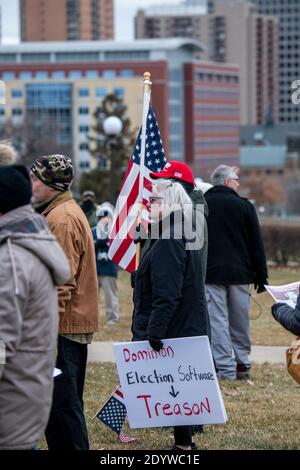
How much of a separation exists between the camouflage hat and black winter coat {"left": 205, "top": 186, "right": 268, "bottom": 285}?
3679 millimetres

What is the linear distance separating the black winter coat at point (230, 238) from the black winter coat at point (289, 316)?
374cm

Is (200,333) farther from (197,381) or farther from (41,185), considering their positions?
(41,185)

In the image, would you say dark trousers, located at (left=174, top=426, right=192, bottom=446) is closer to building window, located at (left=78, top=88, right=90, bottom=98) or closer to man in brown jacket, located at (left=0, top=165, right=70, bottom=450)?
man in brown jacket, located at (left=0, top=165, right=70, bottom=450)

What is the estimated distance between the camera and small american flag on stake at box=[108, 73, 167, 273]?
9.26 m

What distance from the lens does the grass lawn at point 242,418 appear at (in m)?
7.88

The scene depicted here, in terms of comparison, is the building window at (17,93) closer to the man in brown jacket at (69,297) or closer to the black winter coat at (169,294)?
the black winter coat at (169,294)

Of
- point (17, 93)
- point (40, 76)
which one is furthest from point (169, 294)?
point (40, 76)

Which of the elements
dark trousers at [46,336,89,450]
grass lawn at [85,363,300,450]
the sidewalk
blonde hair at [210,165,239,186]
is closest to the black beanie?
dark trousers at [46,336,89,450]

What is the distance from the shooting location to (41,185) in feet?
22.7

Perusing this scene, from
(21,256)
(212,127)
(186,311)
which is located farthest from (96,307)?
(212,127)

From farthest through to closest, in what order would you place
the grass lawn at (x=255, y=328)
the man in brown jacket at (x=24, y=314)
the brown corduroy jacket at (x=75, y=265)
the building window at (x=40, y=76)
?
the building window at (x=40, y=76), the grass lawn at (x=255, y=328), the brown corduroy jacket at (x=75, y=265), the man in brown jacket at (x=24, y=314)

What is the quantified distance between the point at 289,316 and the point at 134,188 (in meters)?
3.06

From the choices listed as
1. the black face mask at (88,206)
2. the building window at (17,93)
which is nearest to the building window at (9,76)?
the building window at (17,93)

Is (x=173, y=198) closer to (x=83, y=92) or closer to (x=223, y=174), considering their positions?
(x=223, y=174)
